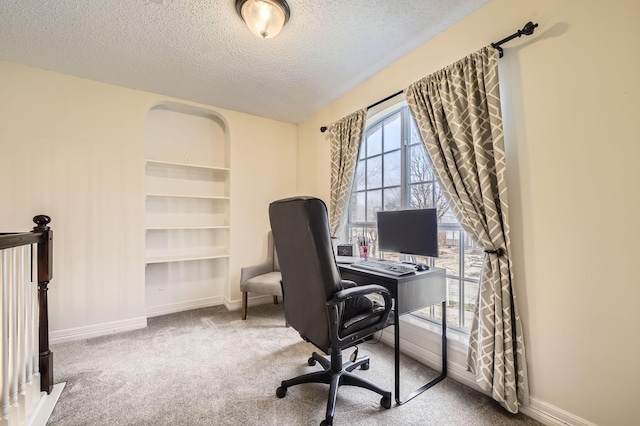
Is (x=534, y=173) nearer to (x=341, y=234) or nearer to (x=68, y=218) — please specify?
(x=341, y=234)

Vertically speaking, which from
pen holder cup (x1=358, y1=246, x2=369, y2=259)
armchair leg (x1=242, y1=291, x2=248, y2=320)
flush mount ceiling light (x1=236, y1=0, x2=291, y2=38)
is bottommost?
armchair leg (x1=242, y1=291, x2=248, y2=320)

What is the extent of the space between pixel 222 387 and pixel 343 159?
2214mm

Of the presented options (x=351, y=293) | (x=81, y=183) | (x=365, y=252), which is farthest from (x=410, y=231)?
(x=81, y=183)

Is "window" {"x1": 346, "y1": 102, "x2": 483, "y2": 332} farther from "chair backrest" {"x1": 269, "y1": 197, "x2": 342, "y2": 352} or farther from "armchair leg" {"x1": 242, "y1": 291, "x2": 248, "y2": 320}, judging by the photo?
"armchair leg" {"x1": 242, "y1": 291, "x2": 248, "y2": 320}

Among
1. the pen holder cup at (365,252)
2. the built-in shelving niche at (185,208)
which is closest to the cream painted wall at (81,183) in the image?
the built-in shelving niche at (185,208)

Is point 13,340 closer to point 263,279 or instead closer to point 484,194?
point 263,279

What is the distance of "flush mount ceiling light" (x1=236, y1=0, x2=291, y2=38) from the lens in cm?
161

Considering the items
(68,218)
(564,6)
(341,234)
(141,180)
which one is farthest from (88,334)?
(564,6)

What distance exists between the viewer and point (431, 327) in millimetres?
2121

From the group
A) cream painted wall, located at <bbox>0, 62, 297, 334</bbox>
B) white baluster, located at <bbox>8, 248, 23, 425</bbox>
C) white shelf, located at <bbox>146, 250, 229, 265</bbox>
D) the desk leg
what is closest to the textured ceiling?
cream painted wall, located at <bbox>0, 62, 297, 334</bbox>

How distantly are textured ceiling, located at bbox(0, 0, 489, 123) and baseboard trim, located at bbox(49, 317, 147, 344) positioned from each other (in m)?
2.40

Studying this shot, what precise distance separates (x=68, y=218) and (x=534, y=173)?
3.73 m

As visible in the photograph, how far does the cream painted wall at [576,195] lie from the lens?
121 cm

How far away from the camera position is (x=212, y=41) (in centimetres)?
200
